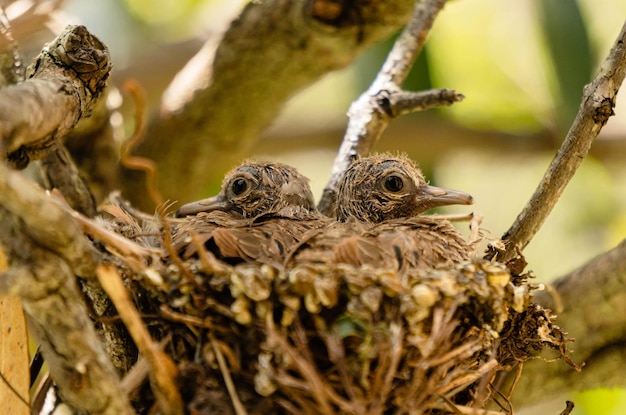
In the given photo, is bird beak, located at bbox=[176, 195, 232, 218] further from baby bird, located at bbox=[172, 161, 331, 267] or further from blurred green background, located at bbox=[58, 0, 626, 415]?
blurred green background, located at bbox=[58, 0, 626, 415]

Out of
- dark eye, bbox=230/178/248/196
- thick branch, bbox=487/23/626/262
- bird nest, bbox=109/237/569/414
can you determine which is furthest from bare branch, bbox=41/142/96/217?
thick branch, bbox=487/23/626/262

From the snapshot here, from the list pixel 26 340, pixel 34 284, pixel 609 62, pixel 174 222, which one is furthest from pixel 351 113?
pixel 34 284

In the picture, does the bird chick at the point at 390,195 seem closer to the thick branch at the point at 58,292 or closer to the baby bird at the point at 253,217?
the baby bird at the point at 253,217

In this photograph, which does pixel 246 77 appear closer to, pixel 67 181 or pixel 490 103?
pixel 67 181

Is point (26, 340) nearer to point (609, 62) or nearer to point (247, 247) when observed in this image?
point (247, 247)

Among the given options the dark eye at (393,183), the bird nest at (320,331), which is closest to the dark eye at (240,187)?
the dark eye at (393,183)

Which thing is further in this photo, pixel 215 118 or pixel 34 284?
pixel 215 118
